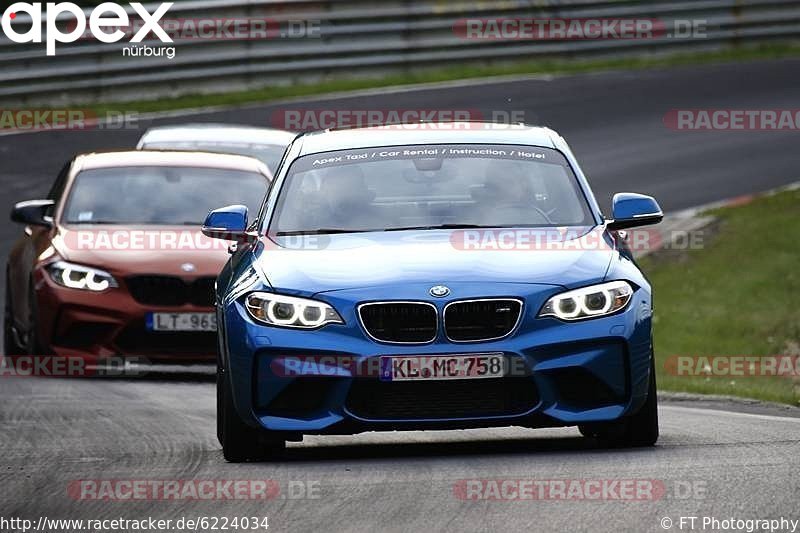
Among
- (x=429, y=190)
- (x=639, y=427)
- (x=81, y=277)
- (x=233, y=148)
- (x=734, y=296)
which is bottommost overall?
(x=734, y=296)

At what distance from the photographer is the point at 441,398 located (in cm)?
881

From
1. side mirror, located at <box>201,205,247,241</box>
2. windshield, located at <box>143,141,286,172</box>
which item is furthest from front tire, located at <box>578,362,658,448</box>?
windshield, located at <box>143,141,286,172</box>

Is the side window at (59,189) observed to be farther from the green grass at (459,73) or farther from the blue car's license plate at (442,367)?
the green grass at (459,73)

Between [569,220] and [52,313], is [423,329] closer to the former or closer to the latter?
[569,220]

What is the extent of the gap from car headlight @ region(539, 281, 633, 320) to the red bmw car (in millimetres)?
5608

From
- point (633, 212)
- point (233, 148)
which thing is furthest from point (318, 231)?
point (233, 148)

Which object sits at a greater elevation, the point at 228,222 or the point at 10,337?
the point at 228,222

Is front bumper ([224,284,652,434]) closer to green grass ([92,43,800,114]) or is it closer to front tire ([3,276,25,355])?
front tire ([3,276,25,355])

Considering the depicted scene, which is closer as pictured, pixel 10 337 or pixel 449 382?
pixel 449 382

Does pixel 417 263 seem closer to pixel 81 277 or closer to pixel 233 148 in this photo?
pixel 81 277

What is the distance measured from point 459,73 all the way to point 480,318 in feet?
68.6

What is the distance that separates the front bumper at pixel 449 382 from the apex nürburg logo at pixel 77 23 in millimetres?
17915

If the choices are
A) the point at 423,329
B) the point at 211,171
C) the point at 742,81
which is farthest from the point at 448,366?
the point at 742,81

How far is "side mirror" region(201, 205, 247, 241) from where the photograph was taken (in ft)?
33.9
